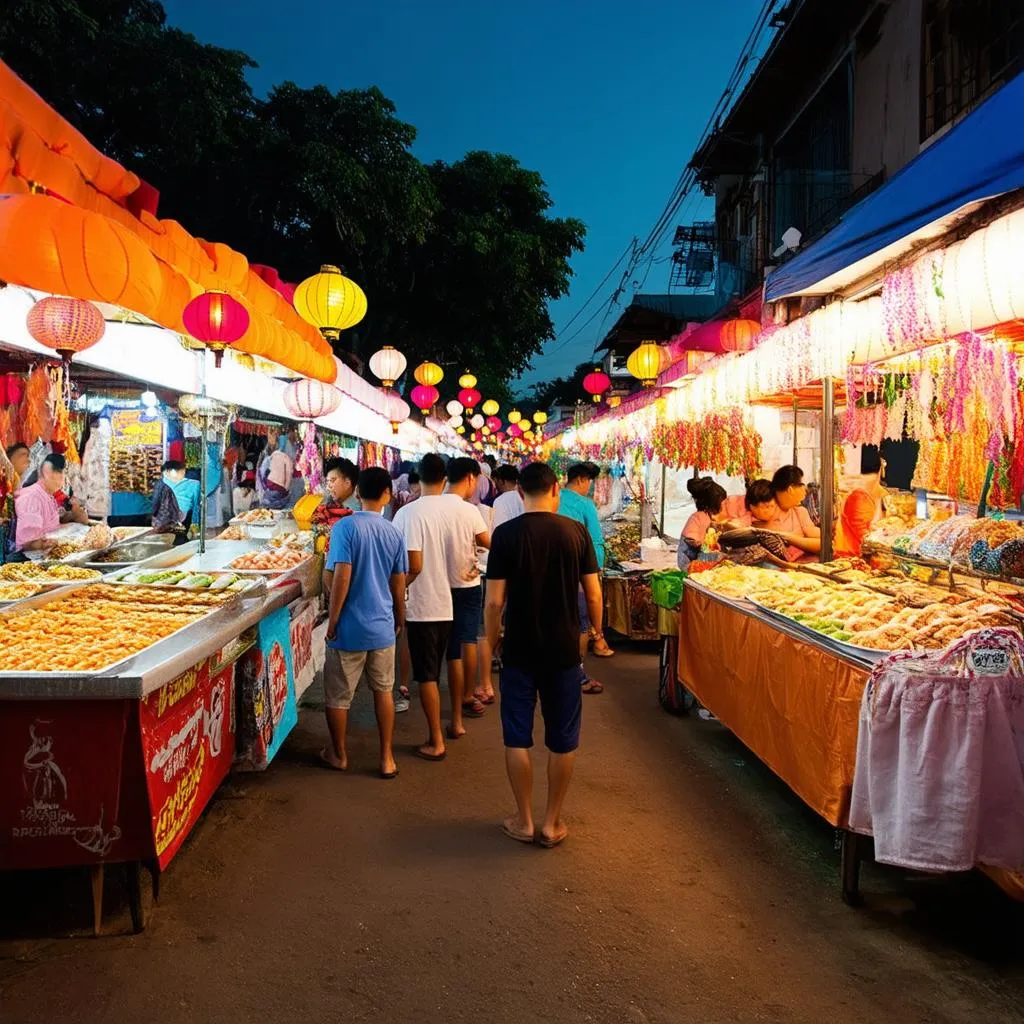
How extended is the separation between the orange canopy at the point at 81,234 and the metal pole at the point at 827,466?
455 cm

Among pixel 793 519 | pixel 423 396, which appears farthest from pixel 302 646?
pixel 423 396

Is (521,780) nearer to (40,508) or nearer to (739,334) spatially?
(739,334)

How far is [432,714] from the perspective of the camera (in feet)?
19.6

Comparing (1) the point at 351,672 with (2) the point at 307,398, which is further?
(2) the point at 307,398

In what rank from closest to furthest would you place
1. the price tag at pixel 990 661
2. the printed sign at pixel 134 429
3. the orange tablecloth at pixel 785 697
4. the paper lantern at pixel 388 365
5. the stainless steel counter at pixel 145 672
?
the stainless steel counter at pixel 145 672
the price tag at pixel 990 661
the orange tablecloth at pixel 785 697
the printed sign at pixel 134 429
the paper lantern at pixel 388 365

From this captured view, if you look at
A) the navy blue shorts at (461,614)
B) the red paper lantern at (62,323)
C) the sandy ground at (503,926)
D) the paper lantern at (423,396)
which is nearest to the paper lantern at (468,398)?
the paper lantern at (423,396)

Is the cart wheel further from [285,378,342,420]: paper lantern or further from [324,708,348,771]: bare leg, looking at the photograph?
[285,378,342,420]: paper lantern

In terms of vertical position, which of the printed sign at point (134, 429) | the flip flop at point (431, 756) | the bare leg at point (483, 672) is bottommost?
the flip flop at point (431, 756)

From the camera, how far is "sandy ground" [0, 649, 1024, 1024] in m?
3.11

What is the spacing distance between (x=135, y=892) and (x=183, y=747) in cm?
70

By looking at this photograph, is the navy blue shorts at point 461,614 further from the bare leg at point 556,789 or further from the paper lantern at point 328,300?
the paper lantern at point 328,300

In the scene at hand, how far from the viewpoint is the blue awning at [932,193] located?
313cm

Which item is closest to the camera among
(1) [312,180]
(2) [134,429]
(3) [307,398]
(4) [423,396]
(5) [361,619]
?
(5) [361,619]

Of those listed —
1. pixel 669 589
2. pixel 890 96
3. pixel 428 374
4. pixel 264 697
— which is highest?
pixel 890 96
